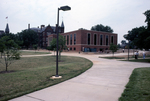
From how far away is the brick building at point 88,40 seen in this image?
54812 mm

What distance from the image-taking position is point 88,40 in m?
56.8

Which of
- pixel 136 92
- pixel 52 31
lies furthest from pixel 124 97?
pixel 52 31

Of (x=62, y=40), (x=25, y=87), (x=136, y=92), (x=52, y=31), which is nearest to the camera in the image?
(x=136, y=92)

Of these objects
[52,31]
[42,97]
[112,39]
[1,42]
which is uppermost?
[52,31]

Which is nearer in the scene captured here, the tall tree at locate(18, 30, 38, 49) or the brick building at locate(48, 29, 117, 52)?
the brick building at locate(48, 29, 117, 52)

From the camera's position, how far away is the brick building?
54.8 metres

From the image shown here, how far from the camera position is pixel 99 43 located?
60.1 m

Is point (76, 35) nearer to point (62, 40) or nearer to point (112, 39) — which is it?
point (112, 39)

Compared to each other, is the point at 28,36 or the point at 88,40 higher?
the point at 28,36

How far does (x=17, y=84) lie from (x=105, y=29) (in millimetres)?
113045

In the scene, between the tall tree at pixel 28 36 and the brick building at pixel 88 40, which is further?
the tall tree at pixel 28 36

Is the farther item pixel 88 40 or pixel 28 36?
pixel 28 36

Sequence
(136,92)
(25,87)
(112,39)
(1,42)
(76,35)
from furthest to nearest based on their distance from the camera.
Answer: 1. (112,39)
2. (76,35)
3. (1,42)
4. (25,87)
5. (136,92)

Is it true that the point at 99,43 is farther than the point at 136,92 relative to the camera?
Yes
